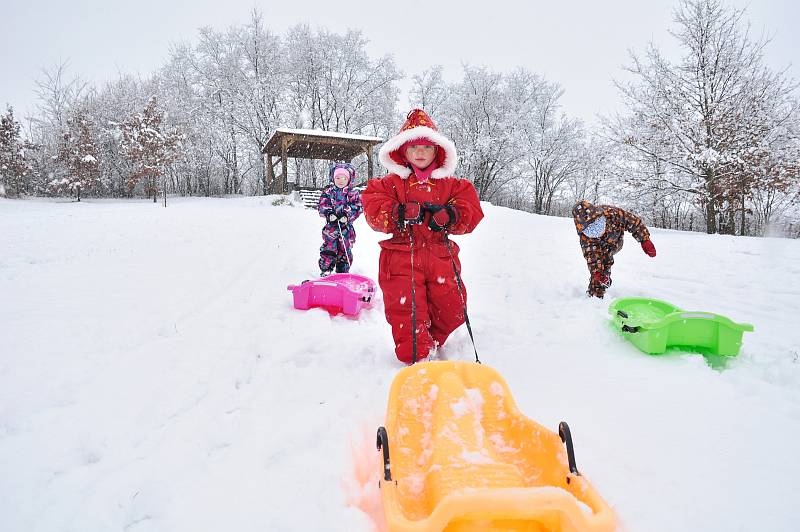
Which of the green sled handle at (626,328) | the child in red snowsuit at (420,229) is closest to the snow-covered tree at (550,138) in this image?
the green sled handle at (626,328)

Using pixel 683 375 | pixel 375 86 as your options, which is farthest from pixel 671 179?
pixel 375 86

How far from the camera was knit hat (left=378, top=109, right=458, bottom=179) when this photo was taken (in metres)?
2.87

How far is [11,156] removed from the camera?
2159cm

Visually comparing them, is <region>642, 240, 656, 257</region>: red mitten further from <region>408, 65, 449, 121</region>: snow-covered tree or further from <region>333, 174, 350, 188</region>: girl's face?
<region>408, 65, 449, 121</region>: snow-covered tree

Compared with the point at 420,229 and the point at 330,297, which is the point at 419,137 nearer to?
the point at 420,229

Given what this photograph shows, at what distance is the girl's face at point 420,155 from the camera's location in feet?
9.56

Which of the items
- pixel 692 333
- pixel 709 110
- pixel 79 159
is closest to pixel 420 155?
pixel 692 333

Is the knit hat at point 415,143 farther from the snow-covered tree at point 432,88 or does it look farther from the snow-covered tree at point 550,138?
the snow-covered tree at point 432,88

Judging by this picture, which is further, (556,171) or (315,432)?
(556,171)

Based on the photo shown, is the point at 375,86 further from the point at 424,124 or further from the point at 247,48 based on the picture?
the point at 424,124

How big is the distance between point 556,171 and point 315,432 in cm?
3274

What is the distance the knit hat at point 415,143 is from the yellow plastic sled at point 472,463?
1614 mm

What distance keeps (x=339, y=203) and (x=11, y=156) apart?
90.2ft

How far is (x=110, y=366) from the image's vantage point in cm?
245
